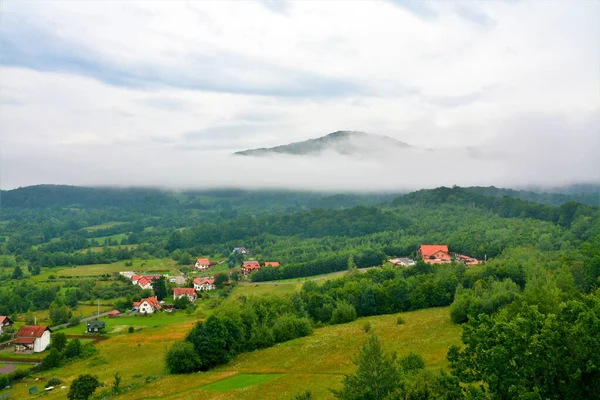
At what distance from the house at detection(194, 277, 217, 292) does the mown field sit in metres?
34.6

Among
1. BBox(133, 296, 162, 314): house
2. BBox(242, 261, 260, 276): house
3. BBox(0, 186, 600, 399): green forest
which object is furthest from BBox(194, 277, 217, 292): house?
BBox(133, 296, 162, 314): house

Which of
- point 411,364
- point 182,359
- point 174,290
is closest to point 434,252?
point 174,290

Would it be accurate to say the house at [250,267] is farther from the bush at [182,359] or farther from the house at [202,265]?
the bush at [182,359]

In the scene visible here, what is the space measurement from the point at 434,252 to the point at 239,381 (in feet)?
224

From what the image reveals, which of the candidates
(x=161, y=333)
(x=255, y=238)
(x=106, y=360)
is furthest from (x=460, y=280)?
(x=255, y=238)

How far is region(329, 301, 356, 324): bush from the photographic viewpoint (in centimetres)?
5897

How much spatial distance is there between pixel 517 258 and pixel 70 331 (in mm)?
69562

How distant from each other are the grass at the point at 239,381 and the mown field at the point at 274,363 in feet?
0.27

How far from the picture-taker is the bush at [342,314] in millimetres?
58969

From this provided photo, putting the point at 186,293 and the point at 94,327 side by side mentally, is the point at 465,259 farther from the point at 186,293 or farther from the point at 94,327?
the point at 94,327

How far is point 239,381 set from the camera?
38.2 m

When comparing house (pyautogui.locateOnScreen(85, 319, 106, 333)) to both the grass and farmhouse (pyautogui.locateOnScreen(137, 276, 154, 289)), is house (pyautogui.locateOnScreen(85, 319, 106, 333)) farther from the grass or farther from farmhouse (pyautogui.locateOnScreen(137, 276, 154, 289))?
the grass

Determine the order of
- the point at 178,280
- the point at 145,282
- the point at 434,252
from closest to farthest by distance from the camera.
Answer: the point at 434,252, the point at 145,282, the point at 178,280

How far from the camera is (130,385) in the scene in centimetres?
4034
